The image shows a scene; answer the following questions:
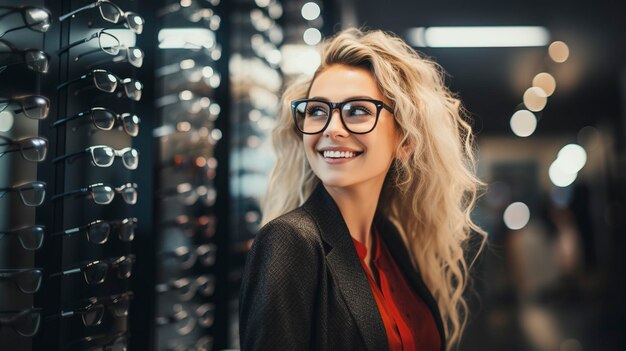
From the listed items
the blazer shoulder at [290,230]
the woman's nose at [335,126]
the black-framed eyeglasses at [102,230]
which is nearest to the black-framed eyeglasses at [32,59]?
the black-framed eyeglasses at [102,230]

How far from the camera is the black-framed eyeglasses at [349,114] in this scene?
1.52 meters

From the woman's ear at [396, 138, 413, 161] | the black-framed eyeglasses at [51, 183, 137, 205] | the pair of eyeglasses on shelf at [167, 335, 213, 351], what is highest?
the woman's ear at [396, 138, 413, 161]

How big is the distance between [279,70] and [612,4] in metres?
3.55

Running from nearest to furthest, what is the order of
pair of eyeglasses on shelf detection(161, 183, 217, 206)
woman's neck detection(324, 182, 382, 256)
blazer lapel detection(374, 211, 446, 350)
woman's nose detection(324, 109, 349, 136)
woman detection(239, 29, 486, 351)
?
woman detection(239, 29, 486, 351)
woman's nose detection(324, 109, 349, 136)
woman's neck detection(324, 182, 382, 256)
blazer lapel detection(374, 211, 446, 350)
pair of eyeglasses on shelf detection(161, 183, 217, 206)

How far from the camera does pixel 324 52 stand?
1733 mm

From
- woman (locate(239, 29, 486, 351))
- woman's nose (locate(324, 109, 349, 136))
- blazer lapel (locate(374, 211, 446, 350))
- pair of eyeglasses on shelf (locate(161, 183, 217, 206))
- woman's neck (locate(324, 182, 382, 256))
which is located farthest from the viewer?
pair of eyeglasses on shelf (locate(161, 183, 217, 206))

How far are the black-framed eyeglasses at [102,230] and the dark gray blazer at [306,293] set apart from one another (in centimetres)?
33

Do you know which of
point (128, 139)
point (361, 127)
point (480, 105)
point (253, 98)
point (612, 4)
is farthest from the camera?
point (480, 105)

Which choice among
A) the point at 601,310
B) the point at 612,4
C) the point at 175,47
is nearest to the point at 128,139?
the point at 175,47

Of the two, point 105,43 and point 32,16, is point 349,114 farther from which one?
point 32,16

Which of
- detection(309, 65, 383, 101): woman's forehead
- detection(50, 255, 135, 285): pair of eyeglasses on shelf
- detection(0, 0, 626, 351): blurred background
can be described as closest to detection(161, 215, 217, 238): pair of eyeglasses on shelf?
detection(0, 0, 626, 351): blurred background

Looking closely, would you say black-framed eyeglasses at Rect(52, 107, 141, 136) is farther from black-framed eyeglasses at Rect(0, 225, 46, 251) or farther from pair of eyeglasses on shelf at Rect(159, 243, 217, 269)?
pair of eyeglasses on shelf at Rect(159, 243, 217, 269)

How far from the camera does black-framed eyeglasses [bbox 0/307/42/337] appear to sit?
1.02 m

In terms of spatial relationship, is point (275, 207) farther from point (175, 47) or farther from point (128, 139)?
point (175, 47)
